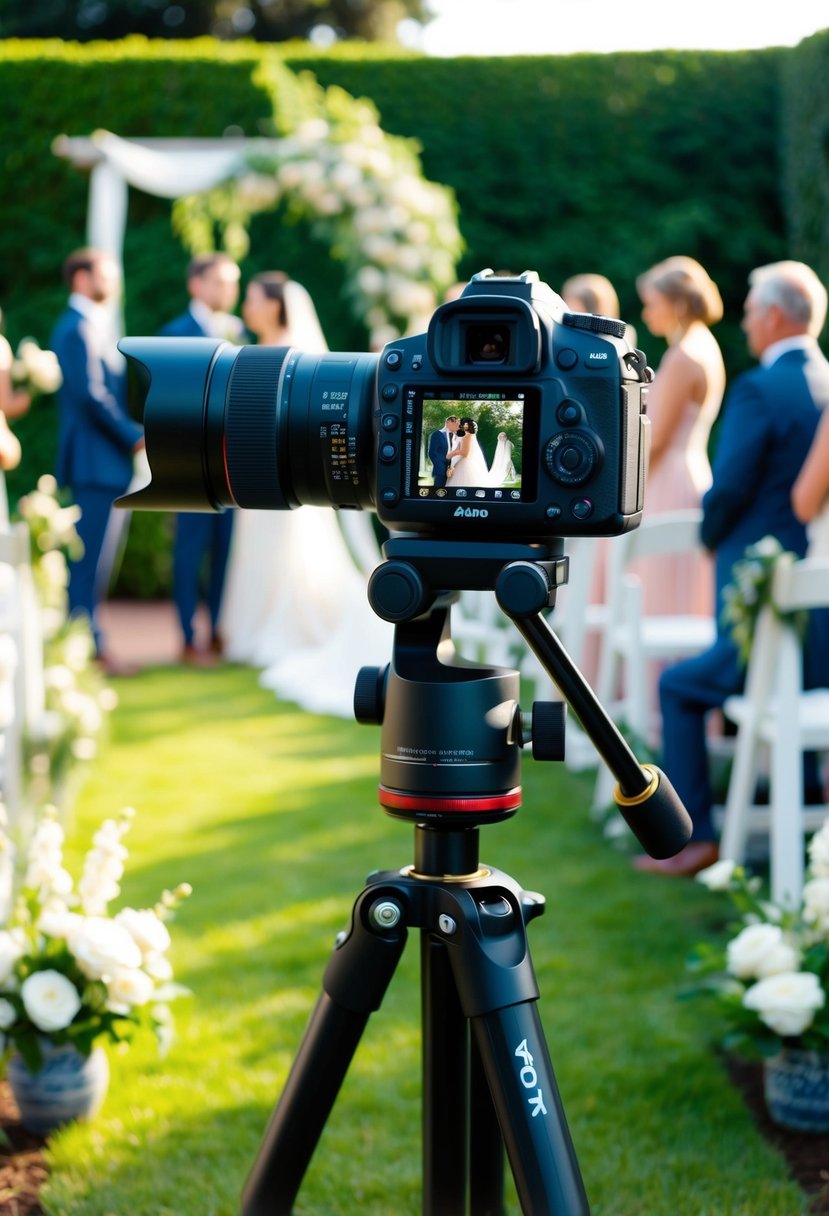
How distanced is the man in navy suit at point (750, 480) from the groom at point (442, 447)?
245cm

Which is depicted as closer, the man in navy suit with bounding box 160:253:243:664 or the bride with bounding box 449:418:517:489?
the bride with bounding box 449:418:517:489

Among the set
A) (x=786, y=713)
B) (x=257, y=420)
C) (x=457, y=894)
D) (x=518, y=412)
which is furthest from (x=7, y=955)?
(x=786, y=713)

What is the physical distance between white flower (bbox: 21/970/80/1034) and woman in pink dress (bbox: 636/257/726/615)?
10.1 feet

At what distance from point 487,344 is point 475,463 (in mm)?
141

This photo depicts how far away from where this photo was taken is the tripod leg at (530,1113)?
4.99 ft

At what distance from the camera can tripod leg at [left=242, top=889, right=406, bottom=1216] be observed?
1654 mm

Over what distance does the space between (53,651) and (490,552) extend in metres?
2.72

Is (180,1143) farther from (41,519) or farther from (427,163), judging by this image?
(427,163)

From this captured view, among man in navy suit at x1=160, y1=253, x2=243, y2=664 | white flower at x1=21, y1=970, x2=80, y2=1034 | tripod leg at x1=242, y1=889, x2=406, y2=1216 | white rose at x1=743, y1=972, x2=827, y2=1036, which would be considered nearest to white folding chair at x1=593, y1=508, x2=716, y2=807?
white rose at x1=743, y1=972, x2=827, y2=1036

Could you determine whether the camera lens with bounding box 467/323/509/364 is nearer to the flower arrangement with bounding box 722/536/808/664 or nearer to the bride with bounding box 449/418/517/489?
the bride with bounding box 449/418/517/489

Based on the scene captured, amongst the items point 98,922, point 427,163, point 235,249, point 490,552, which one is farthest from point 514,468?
point 427,163

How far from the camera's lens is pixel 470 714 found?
61.9 inches

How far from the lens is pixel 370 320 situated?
7.83m

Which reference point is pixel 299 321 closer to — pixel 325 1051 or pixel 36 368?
pixel 36 368
